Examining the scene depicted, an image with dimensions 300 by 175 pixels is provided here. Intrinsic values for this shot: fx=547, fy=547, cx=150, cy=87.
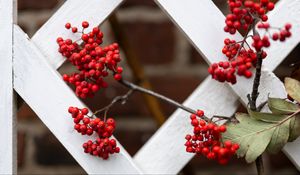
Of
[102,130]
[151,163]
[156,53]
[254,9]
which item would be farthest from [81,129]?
[156,53]

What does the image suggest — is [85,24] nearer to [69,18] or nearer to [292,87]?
[69,18]

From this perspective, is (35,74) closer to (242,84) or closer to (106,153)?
(106,153)

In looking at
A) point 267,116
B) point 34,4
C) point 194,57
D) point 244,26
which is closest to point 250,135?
point 267,116

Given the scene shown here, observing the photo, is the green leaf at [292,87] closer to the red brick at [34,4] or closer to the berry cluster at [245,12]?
the berry cluster at [245,12]

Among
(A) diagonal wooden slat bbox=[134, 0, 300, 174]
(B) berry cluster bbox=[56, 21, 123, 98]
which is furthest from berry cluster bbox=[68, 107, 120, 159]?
(A) diagonal wooden slat bbox=[134, 0, 300, 174]

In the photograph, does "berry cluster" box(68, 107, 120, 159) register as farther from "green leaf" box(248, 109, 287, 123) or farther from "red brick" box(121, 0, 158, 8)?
"red brick" box(121, 0, 158, 8)

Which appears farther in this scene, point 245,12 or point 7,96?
point 7,96

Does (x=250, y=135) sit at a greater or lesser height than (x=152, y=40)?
lesser

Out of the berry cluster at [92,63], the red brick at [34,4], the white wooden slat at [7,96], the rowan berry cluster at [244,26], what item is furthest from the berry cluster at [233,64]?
the red brick at [34,4]
